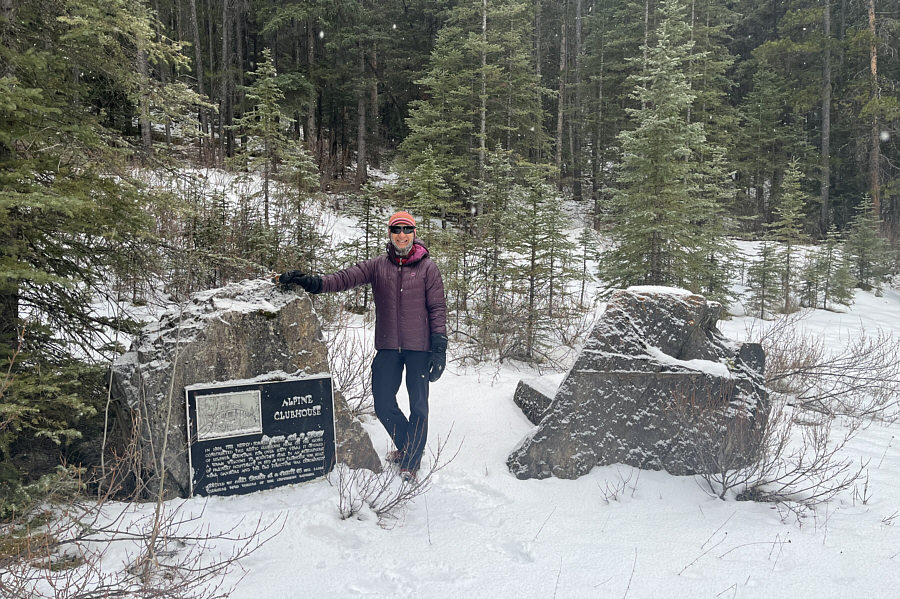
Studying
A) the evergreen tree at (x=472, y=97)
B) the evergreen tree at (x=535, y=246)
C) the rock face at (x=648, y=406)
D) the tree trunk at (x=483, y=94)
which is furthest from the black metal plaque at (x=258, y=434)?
the tree trunk at (x=483, y=94)

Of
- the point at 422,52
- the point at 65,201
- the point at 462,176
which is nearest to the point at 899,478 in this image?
the point at 65,201

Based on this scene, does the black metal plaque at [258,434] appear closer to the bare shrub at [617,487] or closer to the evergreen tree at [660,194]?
the bare shrub at [617,487]

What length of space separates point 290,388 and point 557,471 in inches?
97.3

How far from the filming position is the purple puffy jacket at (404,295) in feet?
14.2

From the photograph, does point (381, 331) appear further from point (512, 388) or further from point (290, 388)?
point (512, 388)

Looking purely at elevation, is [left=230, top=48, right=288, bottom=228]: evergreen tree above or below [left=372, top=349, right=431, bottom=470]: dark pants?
above

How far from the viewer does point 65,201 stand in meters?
3.21

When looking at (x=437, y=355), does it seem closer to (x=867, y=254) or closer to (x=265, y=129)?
(x=265, y=129)

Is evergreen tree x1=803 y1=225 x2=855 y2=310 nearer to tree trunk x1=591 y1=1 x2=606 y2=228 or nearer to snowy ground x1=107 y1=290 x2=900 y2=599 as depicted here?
tree trunk x1=591 y1=1 x2=606 y2=228

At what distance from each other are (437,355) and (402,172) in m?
16.3

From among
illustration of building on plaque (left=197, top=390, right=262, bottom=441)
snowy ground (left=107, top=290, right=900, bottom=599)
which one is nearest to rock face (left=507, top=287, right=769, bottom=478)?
snowy ground (left=107, top=290, right=900, bottom=599)

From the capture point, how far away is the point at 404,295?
4332mm

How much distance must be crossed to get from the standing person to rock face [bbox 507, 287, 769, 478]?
108cm

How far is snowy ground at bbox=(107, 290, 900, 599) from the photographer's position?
3.14 metres
